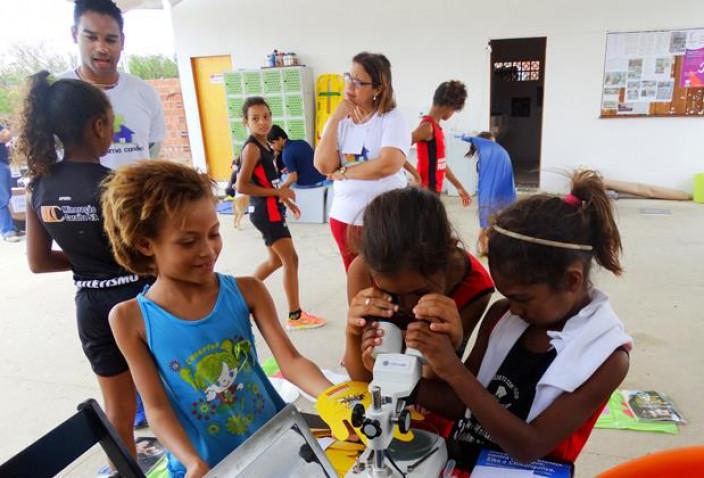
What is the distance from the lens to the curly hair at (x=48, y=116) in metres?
1.46

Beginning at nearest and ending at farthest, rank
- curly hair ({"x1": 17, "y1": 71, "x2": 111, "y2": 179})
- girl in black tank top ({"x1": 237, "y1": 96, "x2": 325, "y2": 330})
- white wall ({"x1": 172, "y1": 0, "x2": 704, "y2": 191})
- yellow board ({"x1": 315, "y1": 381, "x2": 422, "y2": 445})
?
yellow board ({"x1": 315, "y1": 381, "x2": 422, "y2": 445})
curly hair ({"x1": 17, "y1": 71, "x2": 111, "y2": 179})
girl in black tank top ({"x1": 237, "y1": 96, "x2": 325, "y2": 330})
white wall ({"x1": 172, "y1": 0, "x2": 704, "y2": 191})

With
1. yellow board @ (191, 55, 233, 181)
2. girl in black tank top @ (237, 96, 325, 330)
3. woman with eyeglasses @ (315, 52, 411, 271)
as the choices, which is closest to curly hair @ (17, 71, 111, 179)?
woman with eyeglasses @ (315, 52, 411, 271)

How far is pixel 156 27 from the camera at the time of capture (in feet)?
26.4

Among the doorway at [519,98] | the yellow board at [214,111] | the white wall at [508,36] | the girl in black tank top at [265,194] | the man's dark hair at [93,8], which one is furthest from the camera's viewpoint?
the doorway at [519,98]

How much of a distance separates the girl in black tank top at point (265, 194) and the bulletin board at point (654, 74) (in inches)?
190

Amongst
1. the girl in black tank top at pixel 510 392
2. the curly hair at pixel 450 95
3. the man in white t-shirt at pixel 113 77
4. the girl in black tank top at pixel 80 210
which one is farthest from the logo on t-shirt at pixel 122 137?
the curly hair at pixel 450 95

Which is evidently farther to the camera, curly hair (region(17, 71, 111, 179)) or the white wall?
the white wall

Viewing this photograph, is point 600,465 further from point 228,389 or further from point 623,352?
point 228,389

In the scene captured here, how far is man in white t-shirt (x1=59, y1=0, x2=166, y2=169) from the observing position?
5.76 ft

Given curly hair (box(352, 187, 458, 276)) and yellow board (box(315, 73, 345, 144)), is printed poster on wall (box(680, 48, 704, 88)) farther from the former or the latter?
curly hair (box(352, 187, 458, 276))

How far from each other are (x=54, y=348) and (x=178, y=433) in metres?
2.61

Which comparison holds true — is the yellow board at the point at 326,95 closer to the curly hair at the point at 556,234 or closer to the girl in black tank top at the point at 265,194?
the girl in black tank top at the point at 265,194

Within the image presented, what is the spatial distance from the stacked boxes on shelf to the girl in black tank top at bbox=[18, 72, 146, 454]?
18.5 ft

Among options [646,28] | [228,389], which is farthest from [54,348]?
[646,28]
